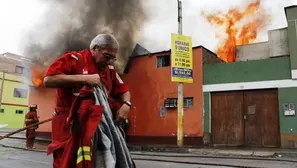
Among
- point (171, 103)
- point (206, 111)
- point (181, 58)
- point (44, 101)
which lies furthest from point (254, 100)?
point (44, 101)

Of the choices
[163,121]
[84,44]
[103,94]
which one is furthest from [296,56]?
[103,94]

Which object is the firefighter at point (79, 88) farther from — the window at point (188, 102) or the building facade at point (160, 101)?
the window at point (188, 102)

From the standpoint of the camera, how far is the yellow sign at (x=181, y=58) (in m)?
13.8

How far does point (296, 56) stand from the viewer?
13766 millimetres

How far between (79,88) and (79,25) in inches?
721

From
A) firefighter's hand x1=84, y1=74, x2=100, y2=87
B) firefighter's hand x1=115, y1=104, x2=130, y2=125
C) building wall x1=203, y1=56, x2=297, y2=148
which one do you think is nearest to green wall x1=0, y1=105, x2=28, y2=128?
building wall x1=203, y1=56, x2=297, y2=148

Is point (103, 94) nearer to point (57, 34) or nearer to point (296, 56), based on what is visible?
point (296, 56)

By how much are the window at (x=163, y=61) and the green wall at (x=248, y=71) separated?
2.26 m

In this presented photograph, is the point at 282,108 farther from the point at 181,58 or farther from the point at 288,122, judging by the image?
the point at 181,58

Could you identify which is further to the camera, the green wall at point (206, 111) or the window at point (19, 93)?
the window at point (19, 93)

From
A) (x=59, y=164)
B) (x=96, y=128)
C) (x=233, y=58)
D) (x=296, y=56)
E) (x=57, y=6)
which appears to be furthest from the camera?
(x=233, y=58)

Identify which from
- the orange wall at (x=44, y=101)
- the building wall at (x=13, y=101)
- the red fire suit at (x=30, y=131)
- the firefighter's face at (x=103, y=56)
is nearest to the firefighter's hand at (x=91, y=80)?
the firefighter's face at (x=103, y=56)

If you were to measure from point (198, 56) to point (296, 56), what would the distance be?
4.53 m

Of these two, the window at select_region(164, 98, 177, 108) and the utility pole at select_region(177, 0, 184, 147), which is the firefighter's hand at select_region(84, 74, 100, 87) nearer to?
the utility pole at select_region(177, 0, 184, 147)
